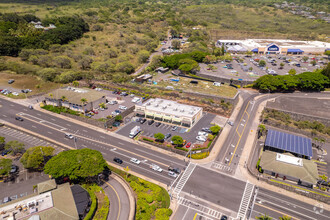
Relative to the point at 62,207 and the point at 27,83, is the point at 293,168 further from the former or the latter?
the point at 27,83

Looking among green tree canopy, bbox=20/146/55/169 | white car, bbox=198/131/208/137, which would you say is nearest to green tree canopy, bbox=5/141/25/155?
green tree canopy, bbox=20/146/55/169

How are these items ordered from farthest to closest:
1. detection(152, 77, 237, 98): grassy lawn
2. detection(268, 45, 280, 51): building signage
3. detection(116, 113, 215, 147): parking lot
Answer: detection(268, 45, 280, 51): building signage, detection(152, 77, 237, 98): grassy lawn, detection(116, 113, 215, 147): parking lot

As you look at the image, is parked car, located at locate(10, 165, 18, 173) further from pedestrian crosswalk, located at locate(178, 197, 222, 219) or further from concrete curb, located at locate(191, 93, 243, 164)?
concrete curb, located at locate(191, 93, 243, 164)

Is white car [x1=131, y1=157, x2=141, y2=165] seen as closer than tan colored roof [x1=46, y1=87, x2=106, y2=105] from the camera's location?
Yes

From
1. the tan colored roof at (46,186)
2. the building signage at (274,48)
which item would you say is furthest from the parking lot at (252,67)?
the tan colored roof at (46,186)

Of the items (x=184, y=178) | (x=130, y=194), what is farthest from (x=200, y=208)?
(x=130, y=194)

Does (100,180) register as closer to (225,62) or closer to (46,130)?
(46,130)
